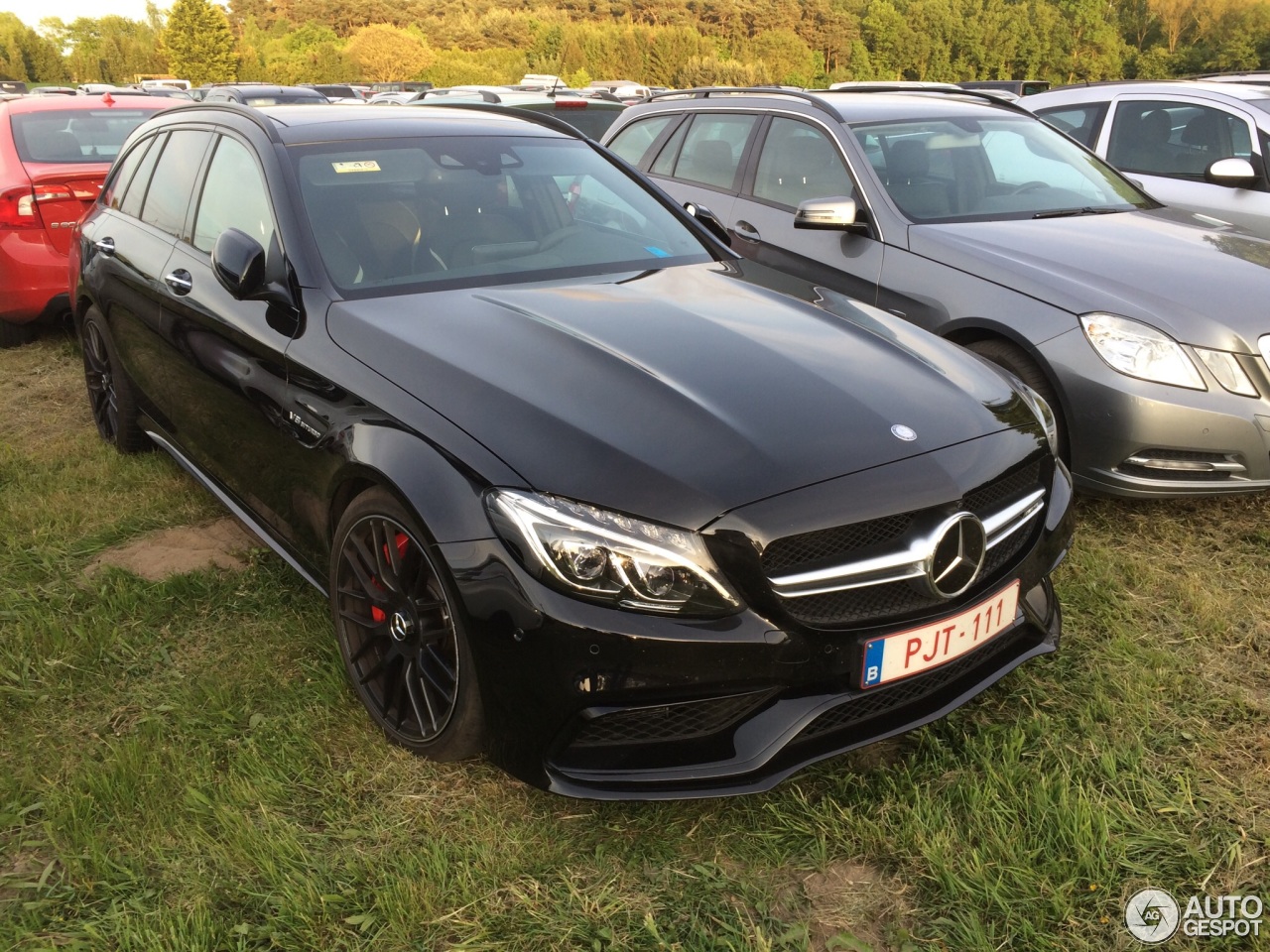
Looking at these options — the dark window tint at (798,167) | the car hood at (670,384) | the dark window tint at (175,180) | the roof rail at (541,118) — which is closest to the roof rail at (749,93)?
the dark window tint at (798,167)

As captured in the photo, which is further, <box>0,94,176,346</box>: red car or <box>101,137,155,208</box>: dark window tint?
<box>0,94,176,346</box>: red car

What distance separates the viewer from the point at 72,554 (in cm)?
393

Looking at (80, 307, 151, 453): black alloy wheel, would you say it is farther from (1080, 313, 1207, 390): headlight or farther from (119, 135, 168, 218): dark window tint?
(1080, 313, 1207, 390): headlight

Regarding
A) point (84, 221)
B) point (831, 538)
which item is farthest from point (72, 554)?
point (831, 538)

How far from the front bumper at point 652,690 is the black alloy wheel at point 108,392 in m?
→ 2.99

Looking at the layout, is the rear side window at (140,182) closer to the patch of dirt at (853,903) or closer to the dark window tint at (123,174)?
the dark window tint at (123,174)

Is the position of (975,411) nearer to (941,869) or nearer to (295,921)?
(941,869)

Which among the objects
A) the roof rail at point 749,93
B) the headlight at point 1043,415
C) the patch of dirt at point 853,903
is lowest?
the patch of dirt at point 853,903

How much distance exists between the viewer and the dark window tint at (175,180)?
4.02 meters

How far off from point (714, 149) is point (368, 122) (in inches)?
99.7

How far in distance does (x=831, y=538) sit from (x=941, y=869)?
74cm

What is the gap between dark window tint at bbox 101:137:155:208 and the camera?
4.74 metres

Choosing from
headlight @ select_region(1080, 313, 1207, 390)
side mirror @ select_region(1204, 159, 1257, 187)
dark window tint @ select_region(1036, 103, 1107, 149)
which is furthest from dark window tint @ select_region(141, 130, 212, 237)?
dark window tint @ select_region(1036, 103, 1107, 149)

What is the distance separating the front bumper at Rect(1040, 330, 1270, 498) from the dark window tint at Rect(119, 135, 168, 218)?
372 cm
